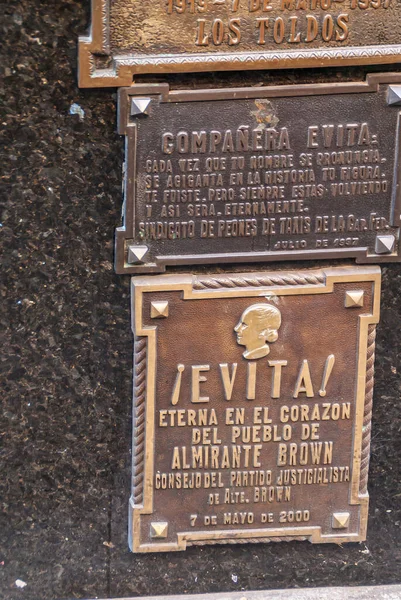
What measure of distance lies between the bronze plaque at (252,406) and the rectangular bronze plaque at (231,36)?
2.26 ft

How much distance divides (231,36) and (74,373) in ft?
3.98

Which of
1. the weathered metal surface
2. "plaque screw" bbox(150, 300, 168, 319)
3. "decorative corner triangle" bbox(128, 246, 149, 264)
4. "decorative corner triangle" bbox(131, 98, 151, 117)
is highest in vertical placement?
"decorative corner triangle" bbox(131, 98, 151, 117)

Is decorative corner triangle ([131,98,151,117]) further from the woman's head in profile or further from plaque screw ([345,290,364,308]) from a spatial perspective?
plaque screw ([345,290,364,308])

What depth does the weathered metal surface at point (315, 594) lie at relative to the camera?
3875 millimetres

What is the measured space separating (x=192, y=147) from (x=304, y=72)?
421mm

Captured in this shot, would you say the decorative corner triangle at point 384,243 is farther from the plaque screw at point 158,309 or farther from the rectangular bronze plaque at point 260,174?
the plaque screw at point 158,309

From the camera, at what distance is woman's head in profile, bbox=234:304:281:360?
3.55 metres

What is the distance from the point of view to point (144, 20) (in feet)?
10.6

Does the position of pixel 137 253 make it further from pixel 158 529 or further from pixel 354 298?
pixel 158 529

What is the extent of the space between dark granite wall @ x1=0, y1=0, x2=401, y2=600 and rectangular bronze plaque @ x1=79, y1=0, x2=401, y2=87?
0.07 m

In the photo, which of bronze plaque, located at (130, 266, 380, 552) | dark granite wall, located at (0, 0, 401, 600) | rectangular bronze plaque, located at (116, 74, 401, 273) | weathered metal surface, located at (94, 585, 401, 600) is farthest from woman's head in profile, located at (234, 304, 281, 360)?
weathered metal surface, located at (94, 585, 401, 600)

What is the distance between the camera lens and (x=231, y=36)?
3271 millimetres

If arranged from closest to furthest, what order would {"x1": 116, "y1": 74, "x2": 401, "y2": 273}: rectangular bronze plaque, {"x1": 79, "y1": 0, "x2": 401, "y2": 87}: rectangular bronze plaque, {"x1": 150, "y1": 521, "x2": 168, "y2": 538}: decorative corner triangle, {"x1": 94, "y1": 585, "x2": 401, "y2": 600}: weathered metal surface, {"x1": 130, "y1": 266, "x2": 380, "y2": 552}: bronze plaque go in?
1. {"x1": 79, "y1": 0, "x2": 401, "y2": 87}: rectangular bronze plaque
2. {"x1": 116, "y1": 74, "x2": 401, "y2": 273}: rectangular bronze plaque
3. {"x1": 130, "y1": 266, "x2": 380, "y2": 552}: bronze plaque
4. {"x1": 150, "y1": 521, "x2": 168, "y2": 538}: decorative corner triangle
5. {"x1": 94, "y1": 585, "x2": 401, "y2": 600}: weathered metal surface

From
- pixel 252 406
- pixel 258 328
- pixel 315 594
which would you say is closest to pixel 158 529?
pixel 252 406
